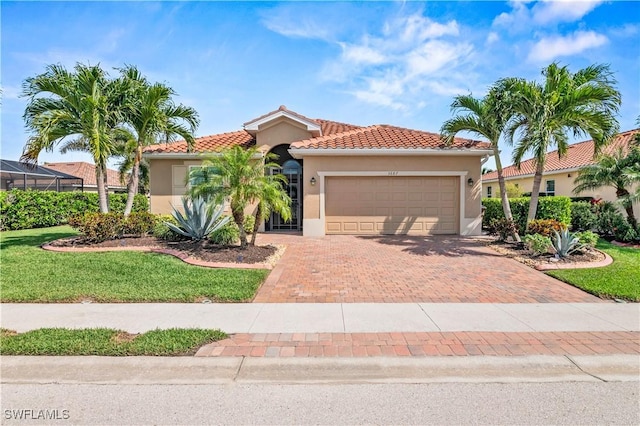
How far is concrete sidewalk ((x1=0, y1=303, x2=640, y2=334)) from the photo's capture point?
5101 millimetres

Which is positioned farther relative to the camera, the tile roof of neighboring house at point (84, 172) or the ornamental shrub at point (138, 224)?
→ the tile roof of neighboring house at point (84, 172)

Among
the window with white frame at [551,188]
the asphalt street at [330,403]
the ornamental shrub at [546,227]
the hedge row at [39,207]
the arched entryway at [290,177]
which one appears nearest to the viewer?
the asphalt street at [330,403]

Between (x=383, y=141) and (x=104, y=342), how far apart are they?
500 inches

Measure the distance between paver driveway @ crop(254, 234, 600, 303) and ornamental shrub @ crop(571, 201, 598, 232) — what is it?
228 inches

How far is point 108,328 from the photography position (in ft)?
16.3

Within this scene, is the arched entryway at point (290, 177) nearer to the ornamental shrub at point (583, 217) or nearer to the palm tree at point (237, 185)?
the palm tree at point (237, 185)

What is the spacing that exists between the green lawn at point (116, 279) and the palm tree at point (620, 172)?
12.7 metres

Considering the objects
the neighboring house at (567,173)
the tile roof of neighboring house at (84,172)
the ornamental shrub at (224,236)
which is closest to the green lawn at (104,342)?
the ornamental shrub at (224,236)

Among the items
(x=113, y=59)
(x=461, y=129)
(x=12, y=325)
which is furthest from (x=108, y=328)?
(x=461, y=129)

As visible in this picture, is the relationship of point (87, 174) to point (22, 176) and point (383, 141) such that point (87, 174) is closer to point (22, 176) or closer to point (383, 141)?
point (22, 176)

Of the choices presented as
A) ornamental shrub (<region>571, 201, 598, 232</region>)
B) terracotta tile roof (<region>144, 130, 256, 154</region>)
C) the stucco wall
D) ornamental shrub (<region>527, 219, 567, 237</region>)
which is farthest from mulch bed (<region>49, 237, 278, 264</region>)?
ornamental shrub (<region>571, 201, 598, 232</region>)

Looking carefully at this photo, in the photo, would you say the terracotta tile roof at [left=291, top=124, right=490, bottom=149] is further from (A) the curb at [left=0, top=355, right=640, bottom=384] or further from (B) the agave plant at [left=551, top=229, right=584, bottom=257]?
(A) the curb at [left=0, top=355, right=640, bottom=384]

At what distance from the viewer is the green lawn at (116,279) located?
640 centimetres

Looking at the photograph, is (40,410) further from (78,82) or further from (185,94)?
(185,94)
